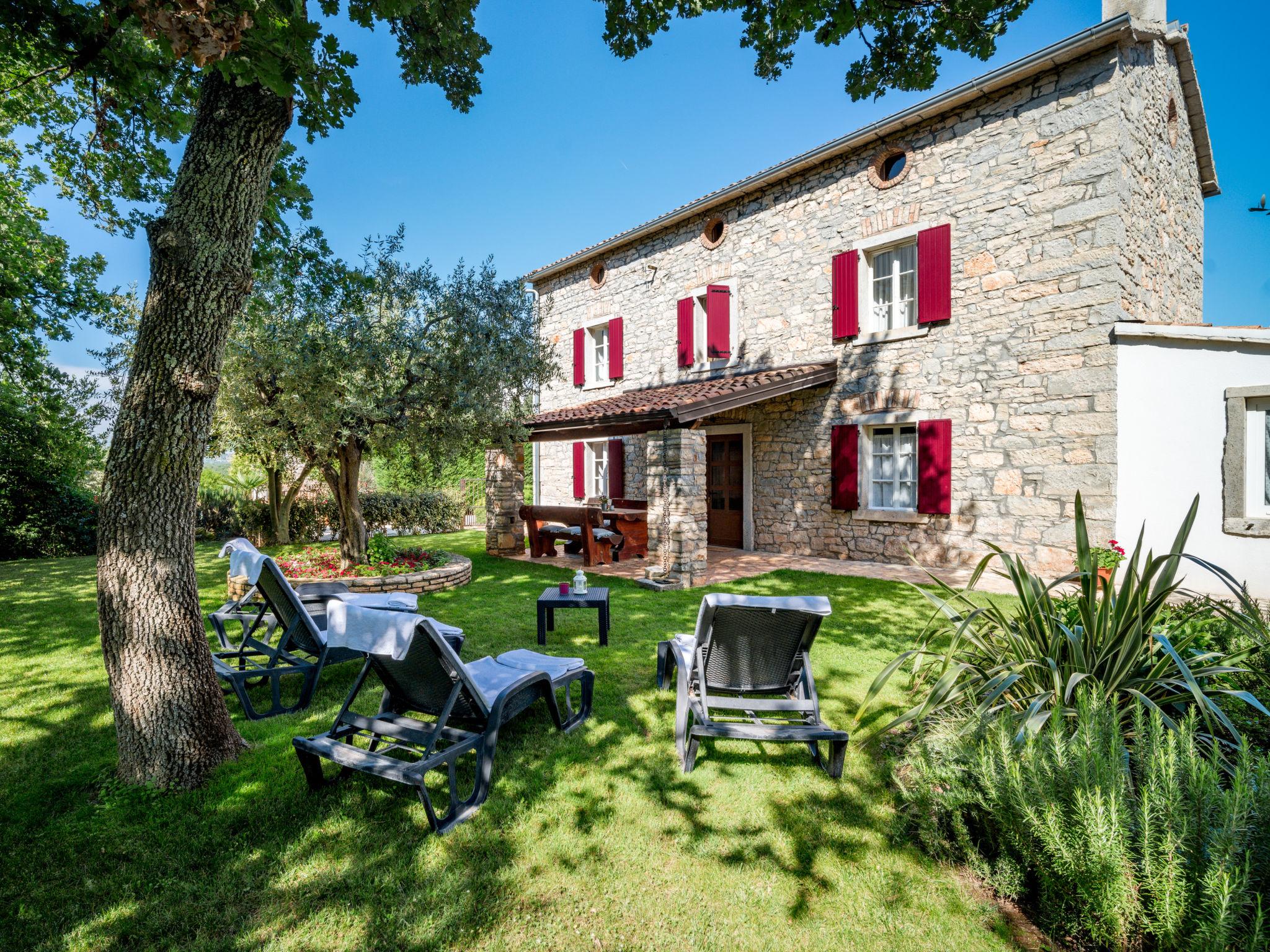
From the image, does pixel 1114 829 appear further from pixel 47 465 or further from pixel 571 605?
pixel 47 465

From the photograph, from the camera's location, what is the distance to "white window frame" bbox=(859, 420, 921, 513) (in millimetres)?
8898

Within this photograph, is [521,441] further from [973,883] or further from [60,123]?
[973,883]

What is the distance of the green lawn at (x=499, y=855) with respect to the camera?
2.00 metres

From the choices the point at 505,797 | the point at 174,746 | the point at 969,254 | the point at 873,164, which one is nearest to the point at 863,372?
the point at 969,254

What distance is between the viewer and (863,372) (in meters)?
9.27

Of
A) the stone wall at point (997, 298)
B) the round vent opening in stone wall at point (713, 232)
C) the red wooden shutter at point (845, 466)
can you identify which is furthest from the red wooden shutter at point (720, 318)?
the red wooden shutter at point (845, 466)

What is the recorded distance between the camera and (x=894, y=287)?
30.0ft

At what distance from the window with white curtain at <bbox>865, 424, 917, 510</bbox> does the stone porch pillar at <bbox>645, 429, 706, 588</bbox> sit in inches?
122

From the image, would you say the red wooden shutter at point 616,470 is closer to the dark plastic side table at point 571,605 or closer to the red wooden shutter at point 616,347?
the red wooden shutter at point 616,347

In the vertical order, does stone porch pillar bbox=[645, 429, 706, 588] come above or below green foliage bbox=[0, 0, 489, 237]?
below

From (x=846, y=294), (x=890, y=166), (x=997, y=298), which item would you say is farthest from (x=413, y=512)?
(x=997, y=298)

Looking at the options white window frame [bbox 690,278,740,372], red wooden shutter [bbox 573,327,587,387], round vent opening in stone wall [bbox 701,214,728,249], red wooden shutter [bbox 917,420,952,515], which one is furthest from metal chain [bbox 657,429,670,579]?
red wooden shutter [bbox 573,327,587,387]

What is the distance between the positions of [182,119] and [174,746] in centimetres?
520

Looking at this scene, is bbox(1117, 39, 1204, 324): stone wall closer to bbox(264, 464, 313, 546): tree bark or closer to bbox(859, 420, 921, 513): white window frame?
bbox(859, 420, 921, 513): white window frame
